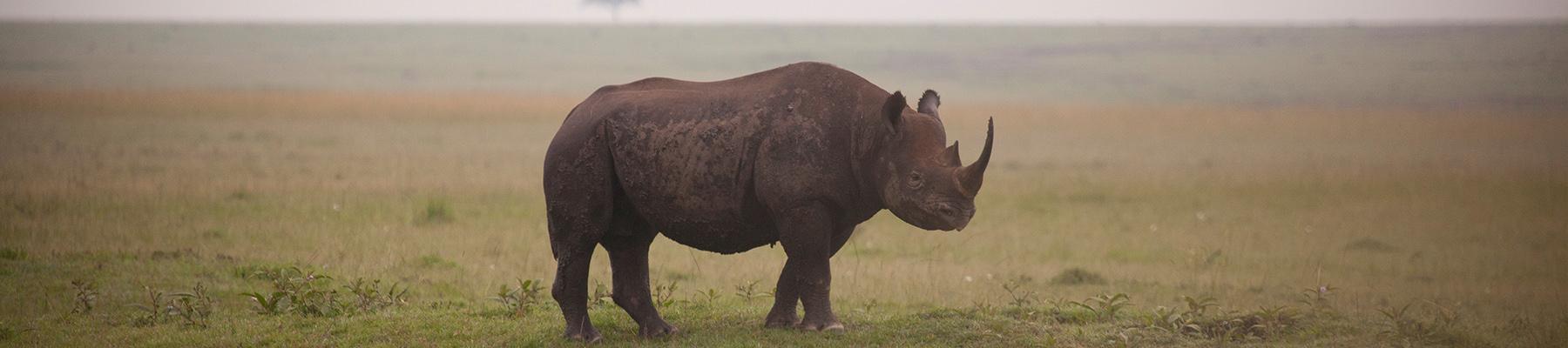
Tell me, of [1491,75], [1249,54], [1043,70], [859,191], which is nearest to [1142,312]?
[859,191]

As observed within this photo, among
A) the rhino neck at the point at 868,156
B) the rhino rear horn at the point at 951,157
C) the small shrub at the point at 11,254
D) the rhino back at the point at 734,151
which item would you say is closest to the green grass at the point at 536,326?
the rhino back at the point at 734,151

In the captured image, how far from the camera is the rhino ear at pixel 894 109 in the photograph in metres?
8.11

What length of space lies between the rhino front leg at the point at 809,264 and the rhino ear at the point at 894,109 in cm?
64

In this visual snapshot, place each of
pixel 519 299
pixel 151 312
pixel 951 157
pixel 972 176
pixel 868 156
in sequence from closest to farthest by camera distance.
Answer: pixel 972 176, pixel 951 157, pixel 868 156, pixel 151 312, pixel 519 299

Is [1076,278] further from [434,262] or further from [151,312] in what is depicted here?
[151,312]

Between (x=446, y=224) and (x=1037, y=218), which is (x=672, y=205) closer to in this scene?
(x=446, y=224)

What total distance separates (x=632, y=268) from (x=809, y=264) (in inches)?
47.5

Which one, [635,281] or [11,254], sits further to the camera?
[11,254]

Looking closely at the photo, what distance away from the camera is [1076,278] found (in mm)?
14711

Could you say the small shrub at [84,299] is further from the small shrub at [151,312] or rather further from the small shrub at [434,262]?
the small shrub at [434,262]

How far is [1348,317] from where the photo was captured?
1045 centimetres

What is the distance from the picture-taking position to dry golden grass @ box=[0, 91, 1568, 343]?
47.4ft

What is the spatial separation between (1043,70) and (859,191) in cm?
7425

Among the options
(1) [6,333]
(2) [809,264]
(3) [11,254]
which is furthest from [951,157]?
(3) [11,254]
